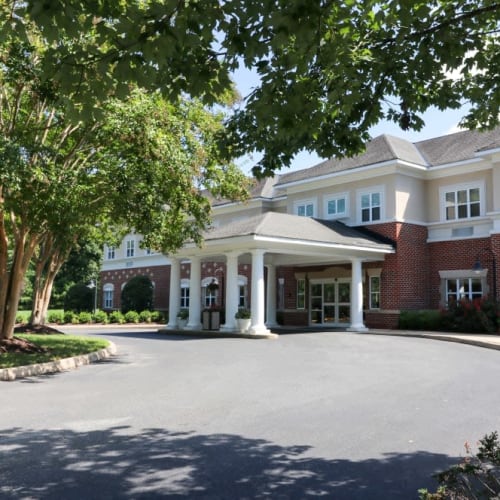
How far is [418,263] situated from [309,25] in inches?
915

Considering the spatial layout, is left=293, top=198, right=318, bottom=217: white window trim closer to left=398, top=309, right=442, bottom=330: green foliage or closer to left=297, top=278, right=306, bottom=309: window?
left=297, top=278, right=306, bottom=309: window

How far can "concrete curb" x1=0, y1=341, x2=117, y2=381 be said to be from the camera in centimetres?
1126

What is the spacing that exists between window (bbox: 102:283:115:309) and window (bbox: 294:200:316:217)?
66.0 feet

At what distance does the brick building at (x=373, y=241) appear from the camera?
23.3 meters

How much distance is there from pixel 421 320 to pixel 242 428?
18.8 metres

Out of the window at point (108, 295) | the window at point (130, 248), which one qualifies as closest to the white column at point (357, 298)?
the window at point (130, 248)

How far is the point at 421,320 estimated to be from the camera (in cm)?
2428

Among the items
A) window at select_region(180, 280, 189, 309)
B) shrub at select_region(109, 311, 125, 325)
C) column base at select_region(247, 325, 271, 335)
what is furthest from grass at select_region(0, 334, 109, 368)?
window at select_region(180, 280, 189, 309)

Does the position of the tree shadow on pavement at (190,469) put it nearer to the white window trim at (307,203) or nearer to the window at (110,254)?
the white window trim at (307,203)

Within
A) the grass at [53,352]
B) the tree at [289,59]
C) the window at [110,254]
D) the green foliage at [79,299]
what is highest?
the window at [110,254]

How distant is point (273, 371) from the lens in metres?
12.2

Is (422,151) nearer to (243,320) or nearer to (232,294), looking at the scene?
(232,294)

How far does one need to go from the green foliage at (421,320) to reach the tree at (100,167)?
1148cm

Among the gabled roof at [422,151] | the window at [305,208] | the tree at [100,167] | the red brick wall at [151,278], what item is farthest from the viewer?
the red brick wall at [151,278]
